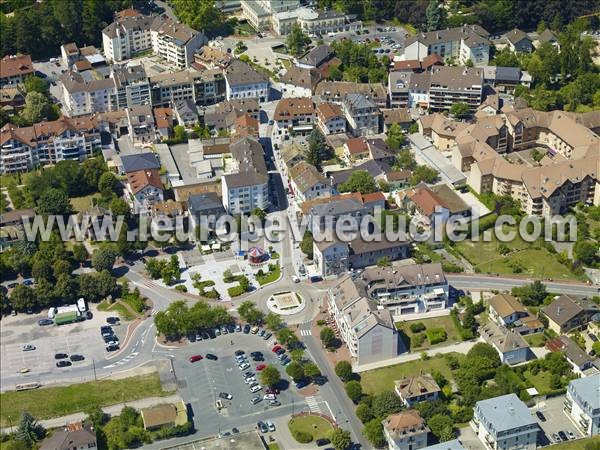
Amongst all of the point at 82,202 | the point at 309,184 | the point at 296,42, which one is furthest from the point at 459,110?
the point at 82,202

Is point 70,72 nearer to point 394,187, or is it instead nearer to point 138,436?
point 394,187

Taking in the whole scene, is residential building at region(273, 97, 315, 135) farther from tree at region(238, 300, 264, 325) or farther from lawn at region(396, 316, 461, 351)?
lawn at region(396, 316, 461, 351)

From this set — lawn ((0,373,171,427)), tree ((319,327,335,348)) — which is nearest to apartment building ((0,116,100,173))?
lawn ((0,373,171,427))

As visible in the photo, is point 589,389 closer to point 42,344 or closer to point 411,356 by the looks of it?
point 411,356

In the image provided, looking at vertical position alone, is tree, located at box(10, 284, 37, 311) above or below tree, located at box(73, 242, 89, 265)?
below

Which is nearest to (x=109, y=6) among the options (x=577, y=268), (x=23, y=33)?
(x=23, y=33)

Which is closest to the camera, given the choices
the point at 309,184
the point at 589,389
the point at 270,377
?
the point at 589,389
